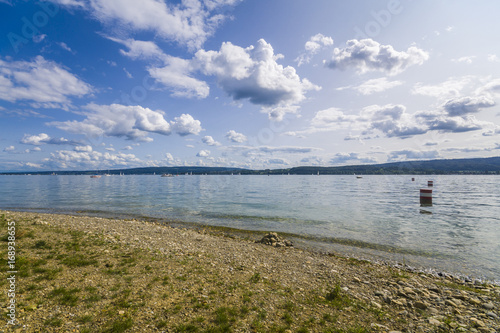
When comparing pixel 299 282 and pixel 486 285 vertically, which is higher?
pixel 299 282

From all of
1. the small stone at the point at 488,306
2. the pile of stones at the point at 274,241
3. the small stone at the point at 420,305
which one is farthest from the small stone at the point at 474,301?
the pile of stones at the point at 274,241

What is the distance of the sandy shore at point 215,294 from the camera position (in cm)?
827

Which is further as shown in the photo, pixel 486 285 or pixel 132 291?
pixel 486 285

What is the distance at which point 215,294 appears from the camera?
10336 mm

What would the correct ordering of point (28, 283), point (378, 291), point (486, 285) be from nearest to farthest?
point (28, 283) → point (378, 291) → point (486, 285)

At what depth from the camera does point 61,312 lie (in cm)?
823

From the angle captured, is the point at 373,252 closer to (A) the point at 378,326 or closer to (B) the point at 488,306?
(B) the point at 488,306

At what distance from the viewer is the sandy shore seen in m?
8.27

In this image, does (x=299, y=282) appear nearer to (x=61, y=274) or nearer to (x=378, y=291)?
(x=378, y=291)

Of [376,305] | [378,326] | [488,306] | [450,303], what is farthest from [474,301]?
[378,326]

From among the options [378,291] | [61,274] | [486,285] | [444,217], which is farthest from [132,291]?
[444,217]

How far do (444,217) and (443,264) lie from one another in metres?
25.5

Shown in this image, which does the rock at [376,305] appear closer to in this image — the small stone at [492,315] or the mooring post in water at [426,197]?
the small stone at [492,315]

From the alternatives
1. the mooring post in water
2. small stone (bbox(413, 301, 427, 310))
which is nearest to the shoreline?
small stone (bbox(413, 301, 427, 310))
